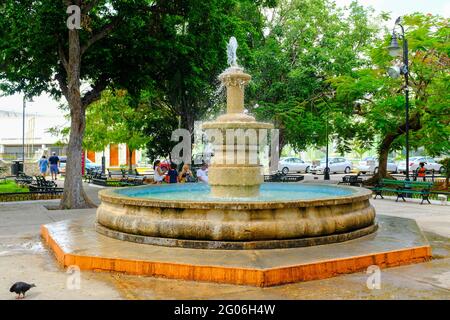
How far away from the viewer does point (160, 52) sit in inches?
648

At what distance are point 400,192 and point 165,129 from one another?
15566 millimetres

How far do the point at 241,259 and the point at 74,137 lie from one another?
1005 cm

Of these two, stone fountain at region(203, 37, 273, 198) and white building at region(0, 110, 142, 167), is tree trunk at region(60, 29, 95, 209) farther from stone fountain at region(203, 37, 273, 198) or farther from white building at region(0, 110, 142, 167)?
white building at region(0, 110, 142, 167)

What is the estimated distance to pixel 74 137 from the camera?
15070 mm

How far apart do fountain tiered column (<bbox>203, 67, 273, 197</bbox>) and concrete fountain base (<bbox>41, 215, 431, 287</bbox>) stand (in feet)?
Result: 10.4

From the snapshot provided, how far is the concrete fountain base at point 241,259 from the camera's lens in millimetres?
6102

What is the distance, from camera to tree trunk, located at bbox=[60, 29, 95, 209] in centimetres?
1446

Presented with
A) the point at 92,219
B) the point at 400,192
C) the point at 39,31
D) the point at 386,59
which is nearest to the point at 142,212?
the point at 92,219

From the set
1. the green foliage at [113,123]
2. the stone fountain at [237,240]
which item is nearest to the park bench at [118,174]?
the green foliage at [113,123]

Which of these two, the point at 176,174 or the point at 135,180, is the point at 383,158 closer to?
→ the point at 135,180

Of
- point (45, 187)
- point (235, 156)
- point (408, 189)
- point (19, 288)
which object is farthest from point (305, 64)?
point (19, 288)

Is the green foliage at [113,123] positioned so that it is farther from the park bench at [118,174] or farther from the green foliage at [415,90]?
the green foliage at [415,90]

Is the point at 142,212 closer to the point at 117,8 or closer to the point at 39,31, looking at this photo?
the point at 39,31

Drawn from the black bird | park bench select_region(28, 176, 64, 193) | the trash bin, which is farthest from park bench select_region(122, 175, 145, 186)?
the black bird
